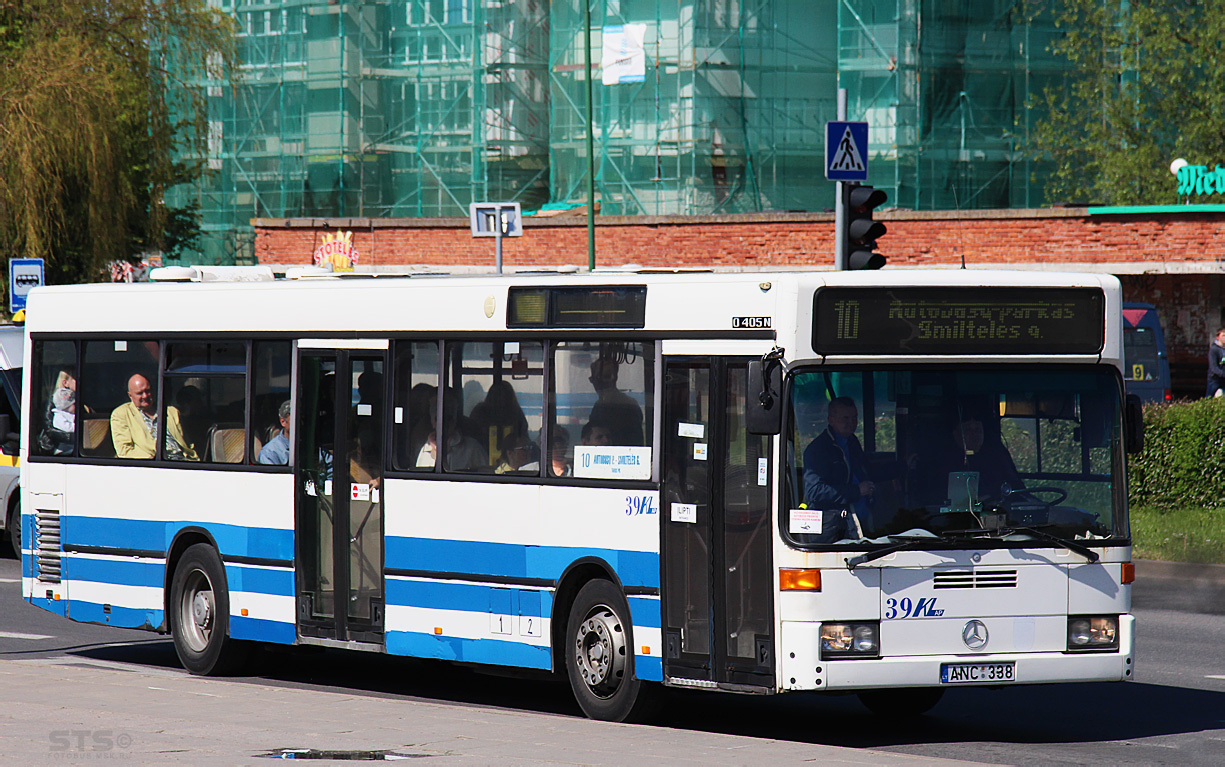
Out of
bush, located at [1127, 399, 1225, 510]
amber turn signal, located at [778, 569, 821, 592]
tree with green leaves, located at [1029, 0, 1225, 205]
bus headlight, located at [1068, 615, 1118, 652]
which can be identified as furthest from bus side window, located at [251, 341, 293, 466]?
tree with green leaves, located at [1029, 0, 1225, 205]

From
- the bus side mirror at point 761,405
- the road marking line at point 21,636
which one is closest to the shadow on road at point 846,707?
the bus side mirror at point 761,405

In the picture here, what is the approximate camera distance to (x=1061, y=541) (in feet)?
30.2

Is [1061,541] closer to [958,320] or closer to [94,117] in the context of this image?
[958,320]

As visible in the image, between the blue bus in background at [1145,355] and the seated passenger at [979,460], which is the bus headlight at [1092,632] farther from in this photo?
the blue bus in background at [1145,355]

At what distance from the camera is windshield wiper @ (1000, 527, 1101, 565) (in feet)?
30.0

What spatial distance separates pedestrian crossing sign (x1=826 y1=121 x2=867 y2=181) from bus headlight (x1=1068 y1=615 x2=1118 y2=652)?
736cm

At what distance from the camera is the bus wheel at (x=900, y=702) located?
10.3m

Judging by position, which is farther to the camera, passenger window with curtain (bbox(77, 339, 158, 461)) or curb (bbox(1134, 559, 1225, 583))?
curb (bbox(1134, 559, 1225, 583))

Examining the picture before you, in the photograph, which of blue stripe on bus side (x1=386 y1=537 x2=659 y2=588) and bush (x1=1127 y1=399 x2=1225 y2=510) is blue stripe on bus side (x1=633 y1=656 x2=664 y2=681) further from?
bush (x1=1127 y1=399 x2=1225 y2=510)

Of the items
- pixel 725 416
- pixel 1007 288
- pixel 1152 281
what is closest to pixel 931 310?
pixel 1007 288

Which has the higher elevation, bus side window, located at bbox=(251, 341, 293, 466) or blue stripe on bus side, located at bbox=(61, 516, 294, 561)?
bus side window, located at bbox=(251, 341, 293, 466)

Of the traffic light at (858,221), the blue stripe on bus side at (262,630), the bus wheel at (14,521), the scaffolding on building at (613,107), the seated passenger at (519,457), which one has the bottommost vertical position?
the blue stripe on bus side at (262,630)

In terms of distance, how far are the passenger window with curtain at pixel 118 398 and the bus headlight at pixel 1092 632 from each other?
6688 mm

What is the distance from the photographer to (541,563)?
10.3 meters
